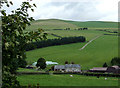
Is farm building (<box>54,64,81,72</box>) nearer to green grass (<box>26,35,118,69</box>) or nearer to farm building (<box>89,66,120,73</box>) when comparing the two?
green grass (<box>26,35,118,69</box>)

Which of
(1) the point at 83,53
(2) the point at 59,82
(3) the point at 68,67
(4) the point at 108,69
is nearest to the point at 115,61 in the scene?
(4) the point at 108,69

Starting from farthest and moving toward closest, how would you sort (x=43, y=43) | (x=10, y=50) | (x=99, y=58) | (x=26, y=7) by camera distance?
(x=43, y=43)
(x=99, y=58)
(x=26, y=7)
(x=10, y=50)

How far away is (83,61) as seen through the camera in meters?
107

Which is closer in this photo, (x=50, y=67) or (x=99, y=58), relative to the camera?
(x=50, y=67)

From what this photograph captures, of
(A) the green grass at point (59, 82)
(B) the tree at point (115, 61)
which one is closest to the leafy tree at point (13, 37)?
(A) the green grass at point (59, 82)

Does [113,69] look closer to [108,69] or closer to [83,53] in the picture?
[108,69]

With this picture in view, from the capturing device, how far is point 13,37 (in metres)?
6.64

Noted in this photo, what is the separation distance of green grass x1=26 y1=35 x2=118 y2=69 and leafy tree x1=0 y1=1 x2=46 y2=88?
9134cm

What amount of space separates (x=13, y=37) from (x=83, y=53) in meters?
113

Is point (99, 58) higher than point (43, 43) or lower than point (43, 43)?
lower

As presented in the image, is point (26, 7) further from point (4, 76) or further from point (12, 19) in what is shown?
point (4, 76)

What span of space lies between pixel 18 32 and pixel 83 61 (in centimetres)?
10083

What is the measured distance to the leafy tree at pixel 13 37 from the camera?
261 inches

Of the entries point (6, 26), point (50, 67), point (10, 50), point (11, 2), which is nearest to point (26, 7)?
point (11, 2)
